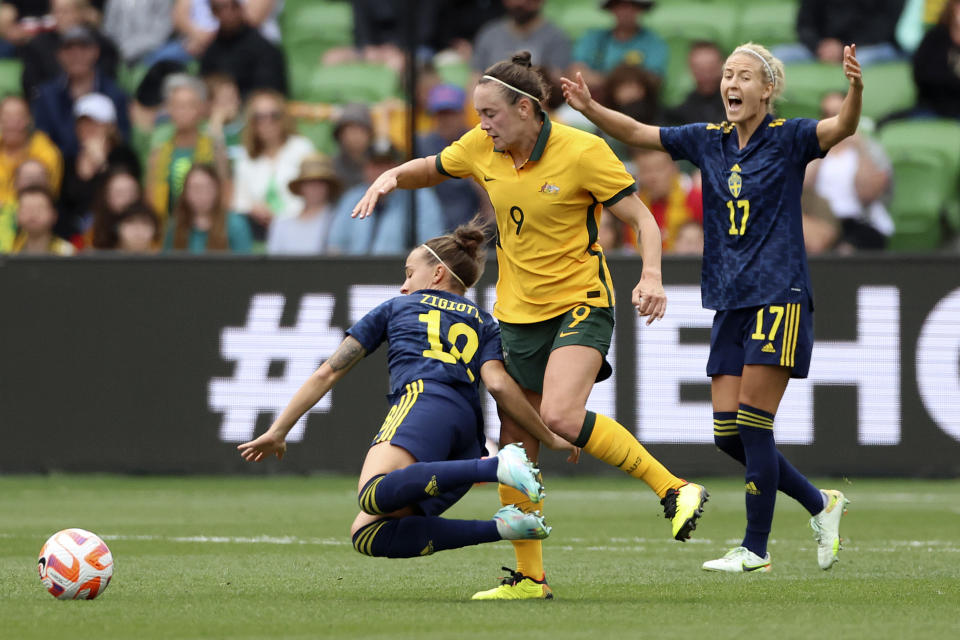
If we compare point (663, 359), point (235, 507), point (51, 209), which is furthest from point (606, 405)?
point (51, 209)

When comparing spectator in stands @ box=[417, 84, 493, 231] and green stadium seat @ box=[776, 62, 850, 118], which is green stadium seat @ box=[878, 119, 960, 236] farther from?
spectator in stands @ box=[417, 84, 493, 231]

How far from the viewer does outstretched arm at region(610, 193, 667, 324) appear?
541cm

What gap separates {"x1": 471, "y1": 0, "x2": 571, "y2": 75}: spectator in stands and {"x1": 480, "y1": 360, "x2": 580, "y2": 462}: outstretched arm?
742 cm

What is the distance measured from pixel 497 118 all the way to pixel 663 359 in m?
5.40

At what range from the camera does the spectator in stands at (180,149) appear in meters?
12.6

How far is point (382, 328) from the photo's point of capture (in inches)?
221

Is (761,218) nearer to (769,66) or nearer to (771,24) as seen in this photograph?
(769,66)

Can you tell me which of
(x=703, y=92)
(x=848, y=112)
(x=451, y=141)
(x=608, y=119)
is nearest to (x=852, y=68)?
(x=848, y=112)

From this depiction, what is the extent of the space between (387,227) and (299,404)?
644 centimetres

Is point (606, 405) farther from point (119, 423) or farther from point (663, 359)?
point (119, 423)

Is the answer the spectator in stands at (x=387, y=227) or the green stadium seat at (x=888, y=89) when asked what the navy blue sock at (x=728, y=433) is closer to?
the spectator in stands at (x=387, y=227)

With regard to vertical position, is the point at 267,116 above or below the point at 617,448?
above

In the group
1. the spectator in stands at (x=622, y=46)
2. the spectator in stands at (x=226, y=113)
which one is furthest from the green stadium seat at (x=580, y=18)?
the spectator in stands at (x=226, y=113)

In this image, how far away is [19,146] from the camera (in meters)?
13.2
